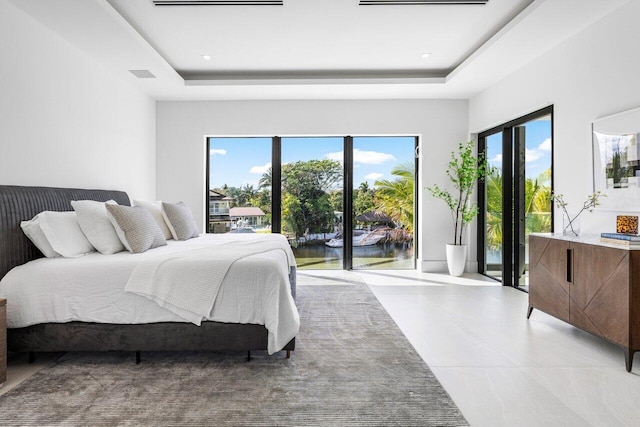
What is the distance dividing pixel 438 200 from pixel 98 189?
459 centimetres

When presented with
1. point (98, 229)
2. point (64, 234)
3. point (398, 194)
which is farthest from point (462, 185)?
point (64, 234)

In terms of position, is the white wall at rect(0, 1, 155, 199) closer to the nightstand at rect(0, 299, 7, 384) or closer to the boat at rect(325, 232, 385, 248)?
the nightstand at rect(0, 299, 7, 384)

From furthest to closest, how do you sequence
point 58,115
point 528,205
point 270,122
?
point 270,122 < point 528,205 < point 58,115

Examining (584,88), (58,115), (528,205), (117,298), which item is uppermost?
(584,88)

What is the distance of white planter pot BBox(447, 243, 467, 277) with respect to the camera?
5531 mm

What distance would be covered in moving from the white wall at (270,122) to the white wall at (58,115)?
74 centimetres

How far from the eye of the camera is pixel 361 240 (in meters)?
6.12

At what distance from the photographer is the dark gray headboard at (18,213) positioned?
2713 mm

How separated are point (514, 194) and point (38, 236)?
4976 millimetres

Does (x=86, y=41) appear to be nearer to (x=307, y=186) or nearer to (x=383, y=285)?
(x=307, y=186)

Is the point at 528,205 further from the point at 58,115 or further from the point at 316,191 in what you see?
the point at 58,115

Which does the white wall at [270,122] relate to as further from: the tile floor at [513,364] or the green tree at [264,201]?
the tile floor at [513,364]

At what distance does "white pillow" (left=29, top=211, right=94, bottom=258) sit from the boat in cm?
365

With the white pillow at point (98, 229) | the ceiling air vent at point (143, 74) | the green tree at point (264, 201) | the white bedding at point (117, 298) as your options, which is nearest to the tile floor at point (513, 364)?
the white bedding at point (117, 298)
